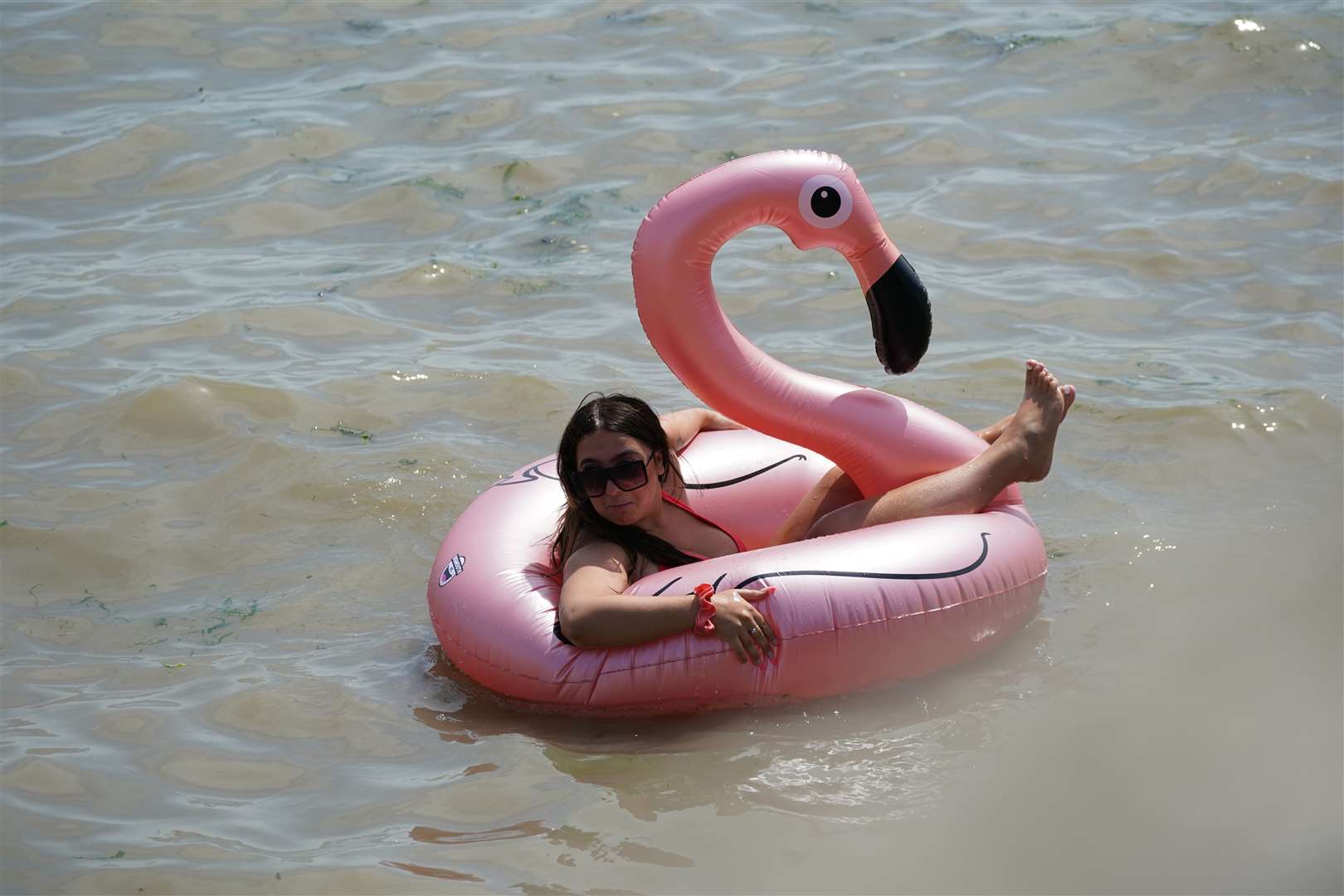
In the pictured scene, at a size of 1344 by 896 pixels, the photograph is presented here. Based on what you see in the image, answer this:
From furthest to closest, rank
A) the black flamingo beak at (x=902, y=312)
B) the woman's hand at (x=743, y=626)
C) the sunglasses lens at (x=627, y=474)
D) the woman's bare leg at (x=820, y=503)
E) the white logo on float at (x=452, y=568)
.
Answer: the woman's bare leg at (x=820, y=503) < the black flamingo beak at (x=902, y=312) < the white logo on float at (x=452, y=568) < the sunglasses lens at (x=627, y=474) < the woman's hand at (x=743, y=626)

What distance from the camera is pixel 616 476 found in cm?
376

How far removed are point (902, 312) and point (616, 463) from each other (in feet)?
3.08

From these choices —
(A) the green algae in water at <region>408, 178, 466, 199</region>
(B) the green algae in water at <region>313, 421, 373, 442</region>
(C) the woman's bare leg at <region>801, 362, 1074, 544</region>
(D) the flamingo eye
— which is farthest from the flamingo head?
(A) the green algae in water at <region>408, 178, 466, 199</region>

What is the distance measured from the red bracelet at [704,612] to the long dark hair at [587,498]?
338 millimetres

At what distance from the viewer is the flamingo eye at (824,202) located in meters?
4.03

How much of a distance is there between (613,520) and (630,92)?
524cm

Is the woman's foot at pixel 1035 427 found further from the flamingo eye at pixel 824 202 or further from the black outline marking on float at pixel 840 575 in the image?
the flamingo eye at pixel 824 202

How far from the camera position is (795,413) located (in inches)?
163

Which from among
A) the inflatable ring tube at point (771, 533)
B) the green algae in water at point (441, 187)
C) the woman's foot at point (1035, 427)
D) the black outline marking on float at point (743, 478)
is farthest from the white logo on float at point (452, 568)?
the green algae in water at point (441, 187)

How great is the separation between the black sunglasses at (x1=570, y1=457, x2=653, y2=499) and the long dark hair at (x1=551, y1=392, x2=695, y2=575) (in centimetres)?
5

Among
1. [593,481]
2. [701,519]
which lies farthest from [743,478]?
[593,481]

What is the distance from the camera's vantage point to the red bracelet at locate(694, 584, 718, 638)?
3543mm

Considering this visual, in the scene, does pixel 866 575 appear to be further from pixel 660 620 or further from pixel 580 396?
pixel 580 396

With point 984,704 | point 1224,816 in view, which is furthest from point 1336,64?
point 1224,816
